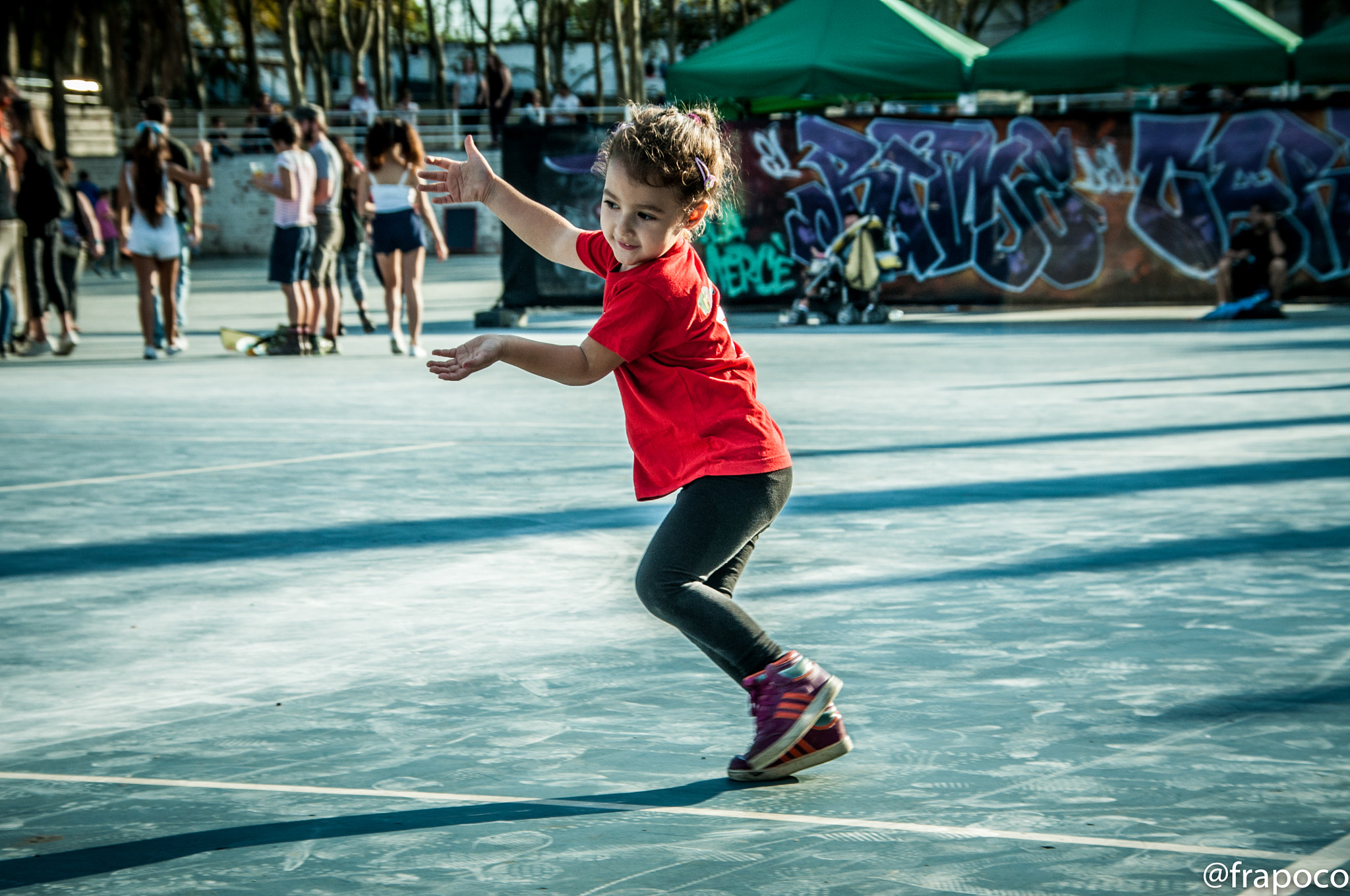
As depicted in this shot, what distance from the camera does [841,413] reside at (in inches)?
352

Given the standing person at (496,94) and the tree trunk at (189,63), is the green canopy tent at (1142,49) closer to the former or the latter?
the standing person at (496,94)

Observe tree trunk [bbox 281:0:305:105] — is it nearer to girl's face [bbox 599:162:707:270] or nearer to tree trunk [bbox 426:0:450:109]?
tree trunk [bbox 426:0:450:109]

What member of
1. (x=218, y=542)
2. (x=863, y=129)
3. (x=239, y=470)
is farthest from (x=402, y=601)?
(x=863, y=129)

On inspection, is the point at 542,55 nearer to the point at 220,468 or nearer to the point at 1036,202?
the point at 1036,202

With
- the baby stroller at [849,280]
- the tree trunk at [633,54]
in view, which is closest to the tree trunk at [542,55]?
the tree trunk at [633,54]

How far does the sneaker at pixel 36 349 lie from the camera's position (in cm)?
1326

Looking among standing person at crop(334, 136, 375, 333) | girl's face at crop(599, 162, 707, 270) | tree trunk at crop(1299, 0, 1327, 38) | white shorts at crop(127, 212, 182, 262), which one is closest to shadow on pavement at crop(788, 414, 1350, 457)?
girl's face at crop(599, 162, 707, 270)

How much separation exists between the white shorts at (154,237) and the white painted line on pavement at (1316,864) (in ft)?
37.5

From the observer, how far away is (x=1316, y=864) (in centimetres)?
253

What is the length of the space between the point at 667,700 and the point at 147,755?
115cm

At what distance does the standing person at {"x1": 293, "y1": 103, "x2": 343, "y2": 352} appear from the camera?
1272 centimetres

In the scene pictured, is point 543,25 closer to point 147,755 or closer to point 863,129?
point 863,129

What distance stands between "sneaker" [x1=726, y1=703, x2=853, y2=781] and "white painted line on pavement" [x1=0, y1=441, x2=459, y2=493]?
14.9 ft

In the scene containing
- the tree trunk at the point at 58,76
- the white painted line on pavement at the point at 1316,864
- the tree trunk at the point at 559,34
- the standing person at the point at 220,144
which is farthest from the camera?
the tree trunk at the point at 559,34
